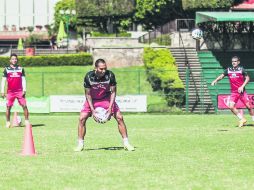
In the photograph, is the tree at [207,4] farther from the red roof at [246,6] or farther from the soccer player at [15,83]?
the soccer player at [15,83]

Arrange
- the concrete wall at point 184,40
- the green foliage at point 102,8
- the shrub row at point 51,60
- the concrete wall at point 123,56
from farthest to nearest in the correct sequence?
the green foliage at point 102,8 < the shrub row at point 51,60 < the concrete wall at point 123,56 < the concrete wall at point 184,40

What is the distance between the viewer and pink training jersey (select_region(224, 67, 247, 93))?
1013 inches

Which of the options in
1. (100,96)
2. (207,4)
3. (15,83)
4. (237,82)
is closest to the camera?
(100,96)

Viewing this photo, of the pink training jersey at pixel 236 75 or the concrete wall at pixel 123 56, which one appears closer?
the pink training jersey at pixel 236 75

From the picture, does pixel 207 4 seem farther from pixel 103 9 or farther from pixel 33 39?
pixel 33 39

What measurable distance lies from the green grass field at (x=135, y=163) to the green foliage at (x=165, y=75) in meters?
19.2

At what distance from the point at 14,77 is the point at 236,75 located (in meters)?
6.39

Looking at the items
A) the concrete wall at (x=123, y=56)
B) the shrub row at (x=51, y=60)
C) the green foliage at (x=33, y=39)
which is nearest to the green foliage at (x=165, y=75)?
the concrete wall at (x=123, y=56)

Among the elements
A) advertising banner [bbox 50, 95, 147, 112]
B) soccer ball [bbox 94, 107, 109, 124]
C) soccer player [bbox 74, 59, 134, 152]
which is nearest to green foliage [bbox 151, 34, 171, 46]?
advertising banner [bbox 50, 95, 147, 112]

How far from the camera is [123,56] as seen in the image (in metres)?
54.9

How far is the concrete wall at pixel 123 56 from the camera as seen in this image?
54.7 metres

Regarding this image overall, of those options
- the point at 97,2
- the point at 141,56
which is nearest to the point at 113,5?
the point at 97,2

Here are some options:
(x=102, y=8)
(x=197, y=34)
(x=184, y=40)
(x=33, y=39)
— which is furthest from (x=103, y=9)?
(x=33, y=39)

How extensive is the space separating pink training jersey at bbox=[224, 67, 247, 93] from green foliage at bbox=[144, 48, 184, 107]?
15.7 meters
